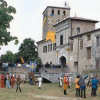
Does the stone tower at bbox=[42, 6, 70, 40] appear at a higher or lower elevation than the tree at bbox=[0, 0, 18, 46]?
higher

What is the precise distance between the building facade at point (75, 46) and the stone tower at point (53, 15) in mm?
9512

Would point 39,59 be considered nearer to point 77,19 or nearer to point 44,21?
point 44,21


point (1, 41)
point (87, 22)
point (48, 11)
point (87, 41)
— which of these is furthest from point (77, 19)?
point (48, 11)

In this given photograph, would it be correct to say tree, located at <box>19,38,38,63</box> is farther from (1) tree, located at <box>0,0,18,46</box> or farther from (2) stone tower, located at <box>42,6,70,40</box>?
(1) tree, located at <box>0,0,18,46</box>

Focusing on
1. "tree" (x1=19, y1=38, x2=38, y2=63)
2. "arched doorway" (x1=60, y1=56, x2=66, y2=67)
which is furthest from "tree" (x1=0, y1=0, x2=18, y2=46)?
"tree" (x1=19, y1=38, x2=38, y2=63)

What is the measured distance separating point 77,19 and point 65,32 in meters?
2.91

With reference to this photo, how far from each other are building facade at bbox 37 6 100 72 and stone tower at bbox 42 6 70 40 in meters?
9.51

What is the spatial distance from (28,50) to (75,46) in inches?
962

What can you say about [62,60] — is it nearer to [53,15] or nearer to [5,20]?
[5,20]

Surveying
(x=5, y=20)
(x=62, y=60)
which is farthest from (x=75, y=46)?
(x=5, y=20)

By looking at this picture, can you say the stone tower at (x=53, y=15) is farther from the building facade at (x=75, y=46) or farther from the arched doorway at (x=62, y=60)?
the arched doorway at (x=62, y=60)

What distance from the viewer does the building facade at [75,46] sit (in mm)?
31000

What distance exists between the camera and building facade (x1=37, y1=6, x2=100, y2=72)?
31.0 meters

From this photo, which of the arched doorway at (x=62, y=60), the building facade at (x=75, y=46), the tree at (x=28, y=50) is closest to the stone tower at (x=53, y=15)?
the tree at (x=28, y=50)
